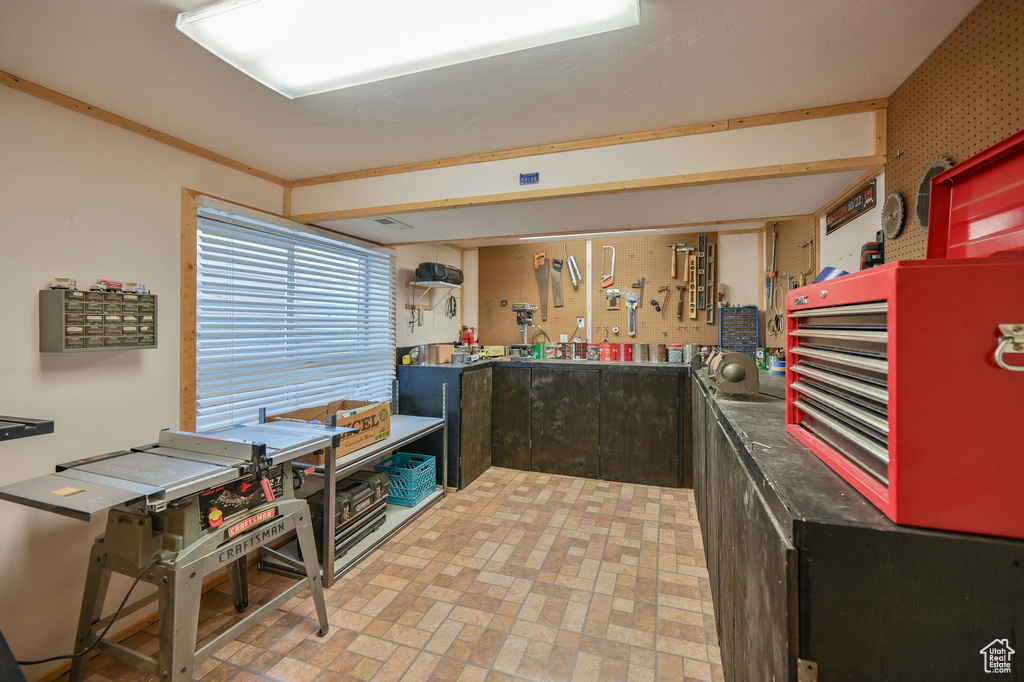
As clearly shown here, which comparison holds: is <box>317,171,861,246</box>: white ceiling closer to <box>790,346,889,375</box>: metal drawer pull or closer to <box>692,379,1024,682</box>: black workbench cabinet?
<box>790,346,889,375</box>: metal drawer pull

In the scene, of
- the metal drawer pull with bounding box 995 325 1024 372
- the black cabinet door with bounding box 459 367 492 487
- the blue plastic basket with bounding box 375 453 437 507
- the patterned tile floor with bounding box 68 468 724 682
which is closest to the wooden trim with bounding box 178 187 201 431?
the patterned tile floor with bounding box 68 468 724 682

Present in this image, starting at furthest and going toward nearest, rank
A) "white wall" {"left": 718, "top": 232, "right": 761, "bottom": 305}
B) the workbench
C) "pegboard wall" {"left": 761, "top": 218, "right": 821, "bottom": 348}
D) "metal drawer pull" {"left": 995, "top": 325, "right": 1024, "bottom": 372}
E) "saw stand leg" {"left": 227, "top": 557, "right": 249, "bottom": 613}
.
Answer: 1. "white wall" {"left": 718, "top": 232, "right": 761, "bottom": 305}
2. the workbench
3. "pegboard wall" {"left": 761, "top": 218, "right": 821, "bottom": 348}
4. "saw stand leg" {"left": 227, "top": 557, "right": 249, "bottom": 613}
5. "metal drawer pull" {"left": 995, "top": 325, "right": 1024, "bottom": 372}

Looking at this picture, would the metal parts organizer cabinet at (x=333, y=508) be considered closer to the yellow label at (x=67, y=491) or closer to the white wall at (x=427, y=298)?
the white wall at (x=427, y=298)

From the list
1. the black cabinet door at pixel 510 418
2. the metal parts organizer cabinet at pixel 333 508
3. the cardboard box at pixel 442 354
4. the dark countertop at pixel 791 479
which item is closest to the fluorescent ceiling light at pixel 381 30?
the dark countertop at pixel 791 479

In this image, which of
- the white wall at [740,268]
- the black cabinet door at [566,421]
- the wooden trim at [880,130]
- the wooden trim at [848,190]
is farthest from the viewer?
the white wall at [740,268]

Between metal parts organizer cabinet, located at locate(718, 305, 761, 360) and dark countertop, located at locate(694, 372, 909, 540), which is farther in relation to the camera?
metal parts organizer cabinet, located at locate(718, 305, 761, 360)

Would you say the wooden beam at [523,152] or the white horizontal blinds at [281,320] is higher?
the wooden beam at [523,152]

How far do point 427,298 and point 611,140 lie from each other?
108 inches

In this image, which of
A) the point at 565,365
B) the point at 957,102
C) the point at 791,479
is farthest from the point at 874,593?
the point at 565,365

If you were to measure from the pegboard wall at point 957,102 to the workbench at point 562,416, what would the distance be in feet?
7.17

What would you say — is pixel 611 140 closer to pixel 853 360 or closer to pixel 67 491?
pixel 853 360

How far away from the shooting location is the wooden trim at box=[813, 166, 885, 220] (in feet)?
6.50

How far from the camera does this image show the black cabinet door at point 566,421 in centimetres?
399

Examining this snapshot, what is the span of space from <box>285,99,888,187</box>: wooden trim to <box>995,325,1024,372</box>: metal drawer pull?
72.0 inches
